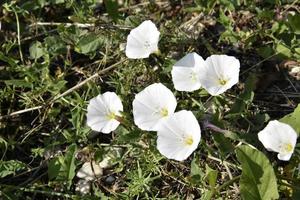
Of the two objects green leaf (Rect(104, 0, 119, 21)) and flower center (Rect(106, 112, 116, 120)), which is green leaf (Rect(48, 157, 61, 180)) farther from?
green leaf (Rect(104, 0, 119, 21))

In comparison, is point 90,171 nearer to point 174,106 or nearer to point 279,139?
point 174,106

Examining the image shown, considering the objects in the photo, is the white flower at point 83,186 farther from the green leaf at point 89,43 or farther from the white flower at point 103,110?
the green leaf at point 89,43

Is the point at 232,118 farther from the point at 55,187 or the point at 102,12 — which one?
the point at 102,12

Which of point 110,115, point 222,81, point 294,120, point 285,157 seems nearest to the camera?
point 285,157

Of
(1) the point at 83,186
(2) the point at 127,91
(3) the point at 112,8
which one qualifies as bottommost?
(1) the point at 83,186

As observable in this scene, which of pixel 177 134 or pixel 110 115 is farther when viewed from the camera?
pixel 110 115

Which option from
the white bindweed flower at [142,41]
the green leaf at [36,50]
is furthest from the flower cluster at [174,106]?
the green leaf at [36,50]

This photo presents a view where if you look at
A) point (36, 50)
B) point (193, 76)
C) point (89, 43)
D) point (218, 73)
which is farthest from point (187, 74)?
point (36, 50)
